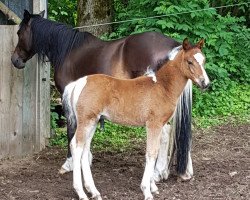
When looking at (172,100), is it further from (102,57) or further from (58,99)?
(58,99)

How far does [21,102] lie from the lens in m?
6.59

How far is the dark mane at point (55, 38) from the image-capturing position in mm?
6234

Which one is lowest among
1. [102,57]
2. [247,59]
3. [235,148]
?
[235,148]

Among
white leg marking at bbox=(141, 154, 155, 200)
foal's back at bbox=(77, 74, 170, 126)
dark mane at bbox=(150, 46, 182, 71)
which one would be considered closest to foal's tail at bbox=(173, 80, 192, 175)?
dark mane at bbox=(150, 46, 182, 71)

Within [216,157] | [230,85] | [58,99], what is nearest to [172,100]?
[216,157]

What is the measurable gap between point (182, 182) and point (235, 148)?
1.65 metres

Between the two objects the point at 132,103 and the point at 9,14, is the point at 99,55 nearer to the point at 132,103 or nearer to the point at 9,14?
the point at 132,103

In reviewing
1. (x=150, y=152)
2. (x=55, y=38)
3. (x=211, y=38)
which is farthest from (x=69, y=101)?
(x=211, y=38)

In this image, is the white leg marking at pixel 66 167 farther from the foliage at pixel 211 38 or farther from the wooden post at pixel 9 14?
the foliage at pixel 211 38

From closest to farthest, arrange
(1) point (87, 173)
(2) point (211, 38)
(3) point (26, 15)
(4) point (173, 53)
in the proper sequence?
(1) point (87, 173)
(4) point (173, 53)
(3) point (26, 15)
(2) point (211, 38)

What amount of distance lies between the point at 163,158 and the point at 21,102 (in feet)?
6.66

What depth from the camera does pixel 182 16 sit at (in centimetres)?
883

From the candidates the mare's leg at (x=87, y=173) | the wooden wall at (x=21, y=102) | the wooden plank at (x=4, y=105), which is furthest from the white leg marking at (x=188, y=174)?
the wooden plank at (x=4, y=105)

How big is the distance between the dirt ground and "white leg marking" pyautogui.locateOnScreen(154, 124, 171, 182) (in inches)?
3.4
